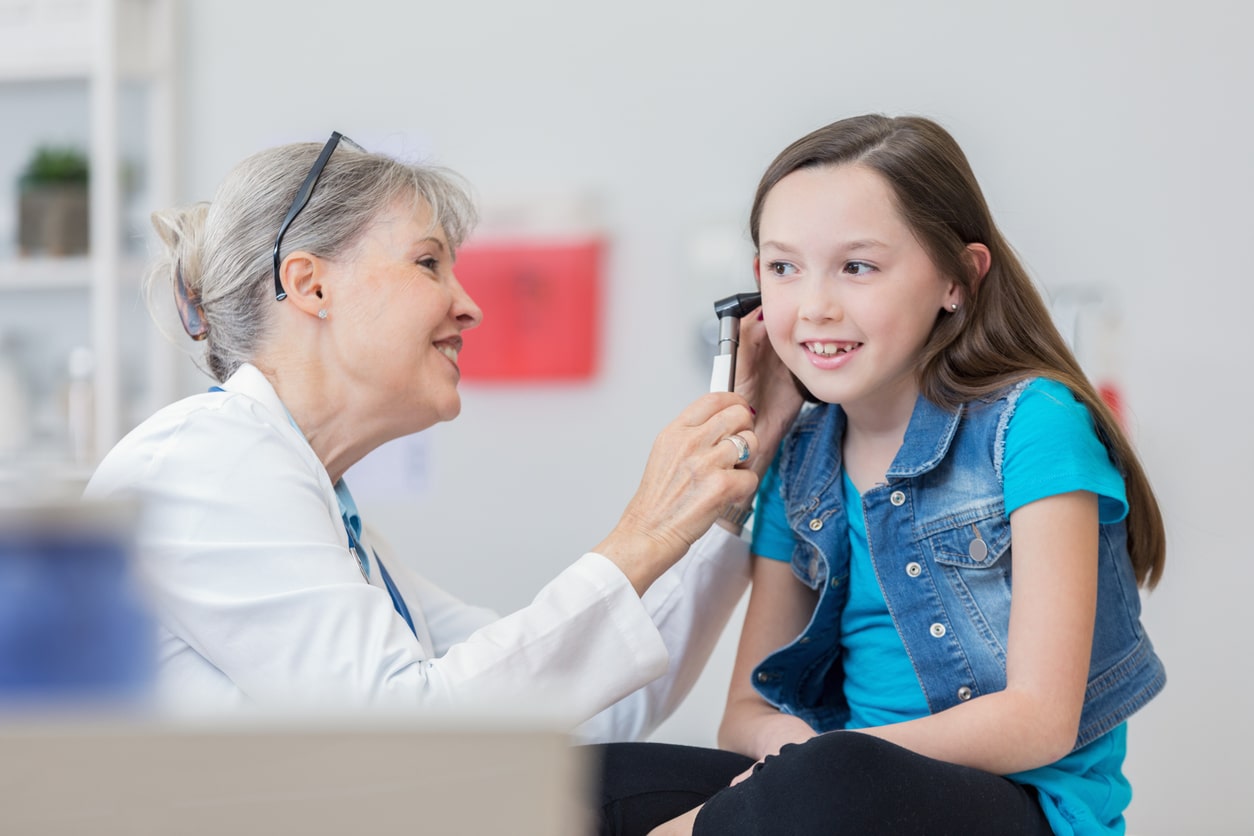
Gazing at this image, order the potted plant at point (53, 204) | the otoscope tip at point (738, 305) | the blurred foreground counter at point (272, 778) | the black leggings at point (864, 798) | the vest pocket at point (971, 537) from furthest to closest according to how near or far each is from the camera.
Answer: the potted plant at point (53, 204) < the otoscope tip at point (738, 305) < the vest pocket at point (971, 537) < the black leggings at point (864, 798) < the blurred foreground counter at point (272, 778)

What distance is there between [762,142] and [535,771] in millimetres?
2030

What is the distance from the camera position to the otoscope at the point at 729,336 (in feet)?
4.47

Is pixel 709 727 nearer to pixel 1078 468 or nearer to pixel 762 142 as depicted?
pixel 762 142

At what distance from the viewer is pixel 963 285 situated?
4.20 feet

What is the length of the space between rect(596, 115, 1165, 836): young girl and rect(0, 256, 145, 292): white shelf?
62.5 inches

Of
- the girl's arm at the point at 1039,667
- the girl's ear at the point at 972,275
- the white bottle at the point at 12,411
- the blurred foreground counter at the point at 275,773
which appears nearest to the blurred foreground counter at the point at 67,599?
the blurred foreground counter at the point at 275,773

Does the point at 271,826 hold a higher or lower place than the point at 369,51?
lower

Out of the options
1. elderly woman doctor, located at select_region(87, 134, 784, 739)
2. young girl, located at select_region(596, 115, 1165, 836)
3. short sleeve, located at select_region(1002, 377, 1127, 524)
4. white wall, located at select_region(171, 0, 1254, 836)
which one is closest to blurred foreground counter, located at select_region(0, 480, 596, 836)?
elderly woman doctor, located at select_region(87, 134, 784, 739)

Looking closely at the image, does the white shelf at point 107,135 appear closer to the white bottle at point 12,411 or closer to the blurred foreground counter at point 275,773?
the white bottle at point 12,411

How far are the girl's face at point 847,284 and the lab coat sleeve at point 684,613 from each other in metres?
0.27

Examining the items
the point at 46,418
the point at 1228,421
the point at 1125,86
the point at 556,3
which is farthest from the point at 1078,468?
the point at 46,418

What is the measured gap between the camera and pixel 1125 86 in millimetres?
2166

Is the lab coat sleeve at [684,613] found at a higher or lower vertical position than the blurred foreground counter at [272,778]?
lower

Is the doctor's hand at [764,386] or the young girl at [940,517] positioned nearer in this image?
the young girl at [940,517]
